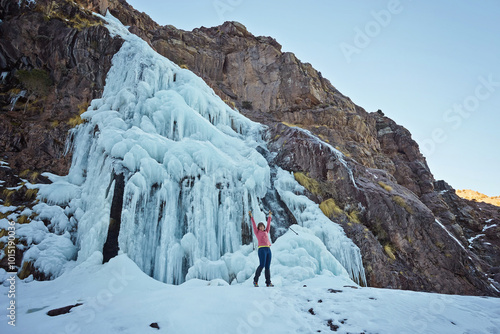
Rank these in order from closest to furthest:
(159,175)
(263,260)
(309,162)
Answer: (263,260), (159,175), (309,162)

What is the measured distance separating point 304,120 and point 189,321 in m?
20.3

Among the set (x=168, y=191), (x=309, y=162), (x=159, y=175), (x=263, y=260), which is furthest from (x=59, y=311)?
(x=309, y=162)

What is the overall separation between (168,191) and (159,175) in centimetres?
64

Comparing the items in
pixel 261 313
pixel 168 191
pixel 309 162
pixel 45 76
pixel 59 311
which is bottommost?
pixel 59 311

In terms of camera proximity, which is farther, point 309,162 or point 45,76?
point 309,162

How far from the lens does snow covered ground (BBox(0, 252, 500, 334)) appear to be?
341 cm

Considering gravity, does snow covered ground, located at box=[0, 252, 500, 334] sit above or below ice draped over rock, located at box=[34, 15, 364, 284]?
below

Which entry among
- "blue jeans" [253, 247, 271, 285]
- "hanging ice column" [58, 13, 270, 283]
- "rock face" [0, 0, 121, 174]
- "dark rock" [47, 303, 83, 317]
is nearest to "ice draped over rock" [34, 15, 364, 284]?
"hanging ice column" [58, 13, 270, 283]

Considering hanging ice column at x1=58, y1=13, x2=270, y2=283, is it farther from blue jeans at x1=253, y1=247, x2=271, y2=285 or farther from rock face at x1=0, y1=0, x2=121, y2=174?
blue jeans at x1=253, y1=247, x2=271, y2=285

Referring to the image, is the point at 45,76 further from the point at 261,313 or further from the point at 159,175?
the point at 261,313

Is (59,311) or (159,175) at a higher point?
(159,175)

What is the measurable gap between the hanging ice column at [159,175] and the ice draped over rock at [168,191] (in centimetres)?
3

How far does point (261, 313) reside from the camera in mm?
3818

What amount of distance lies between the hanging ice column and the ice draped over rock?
0.03 meters
